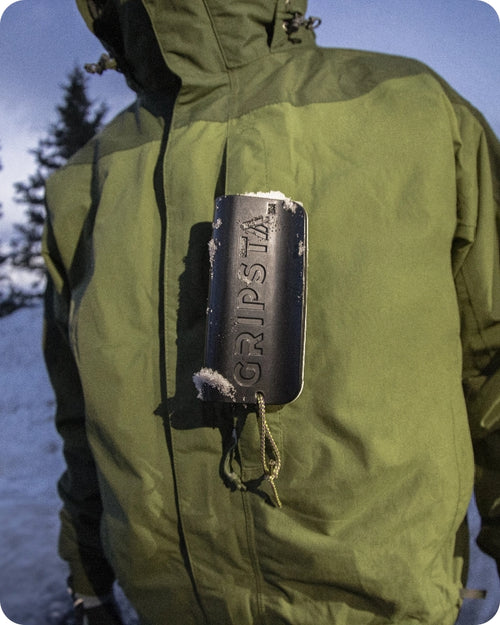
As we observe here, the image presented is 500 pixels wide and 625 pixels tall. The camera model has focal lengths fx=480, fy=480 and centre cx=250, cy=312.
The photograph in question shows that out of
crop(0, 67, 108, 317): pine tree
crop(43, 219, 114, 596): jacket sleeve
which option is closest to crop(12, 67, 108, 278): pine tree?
crop(0, 67, 108, 317): pine tree

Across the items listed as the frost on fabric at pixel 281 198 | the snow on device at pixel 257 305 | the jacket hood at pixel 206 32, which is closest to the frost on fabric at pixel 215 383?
the snow on device at pixel 257 305

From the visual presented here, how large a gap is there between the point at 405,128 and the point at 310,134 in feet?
0.60

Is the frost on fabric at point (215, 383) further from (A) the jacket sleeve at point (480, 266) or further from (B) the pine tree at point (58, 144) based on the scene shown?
(B) the pine tree at point (58, 144)

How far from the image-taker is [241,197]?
0.85 m

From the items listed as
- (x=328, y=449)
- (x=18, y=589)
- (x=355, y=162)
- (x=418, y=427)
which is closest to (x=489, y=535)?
(x=418, y=427)

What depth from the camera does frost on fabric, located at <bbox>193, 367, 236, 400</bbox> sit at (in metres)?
0.83

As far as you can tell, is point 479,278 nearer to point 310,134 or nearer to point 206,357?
point 310,134

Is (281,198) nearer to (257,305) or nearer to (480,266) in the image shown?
(257,305)

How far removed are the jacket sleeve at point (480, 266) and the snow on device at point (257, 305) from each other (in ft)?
1.10

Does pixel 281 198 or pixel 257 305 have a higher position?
pixel 281 198

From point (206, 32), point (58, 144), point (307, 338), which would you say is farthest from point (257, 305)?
point (58, 144)

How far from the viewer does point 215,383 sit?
83cm

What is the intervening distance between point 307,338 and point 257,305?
0.12m

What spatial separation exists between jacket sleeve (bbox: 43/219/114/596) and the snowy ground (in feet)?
2.36
